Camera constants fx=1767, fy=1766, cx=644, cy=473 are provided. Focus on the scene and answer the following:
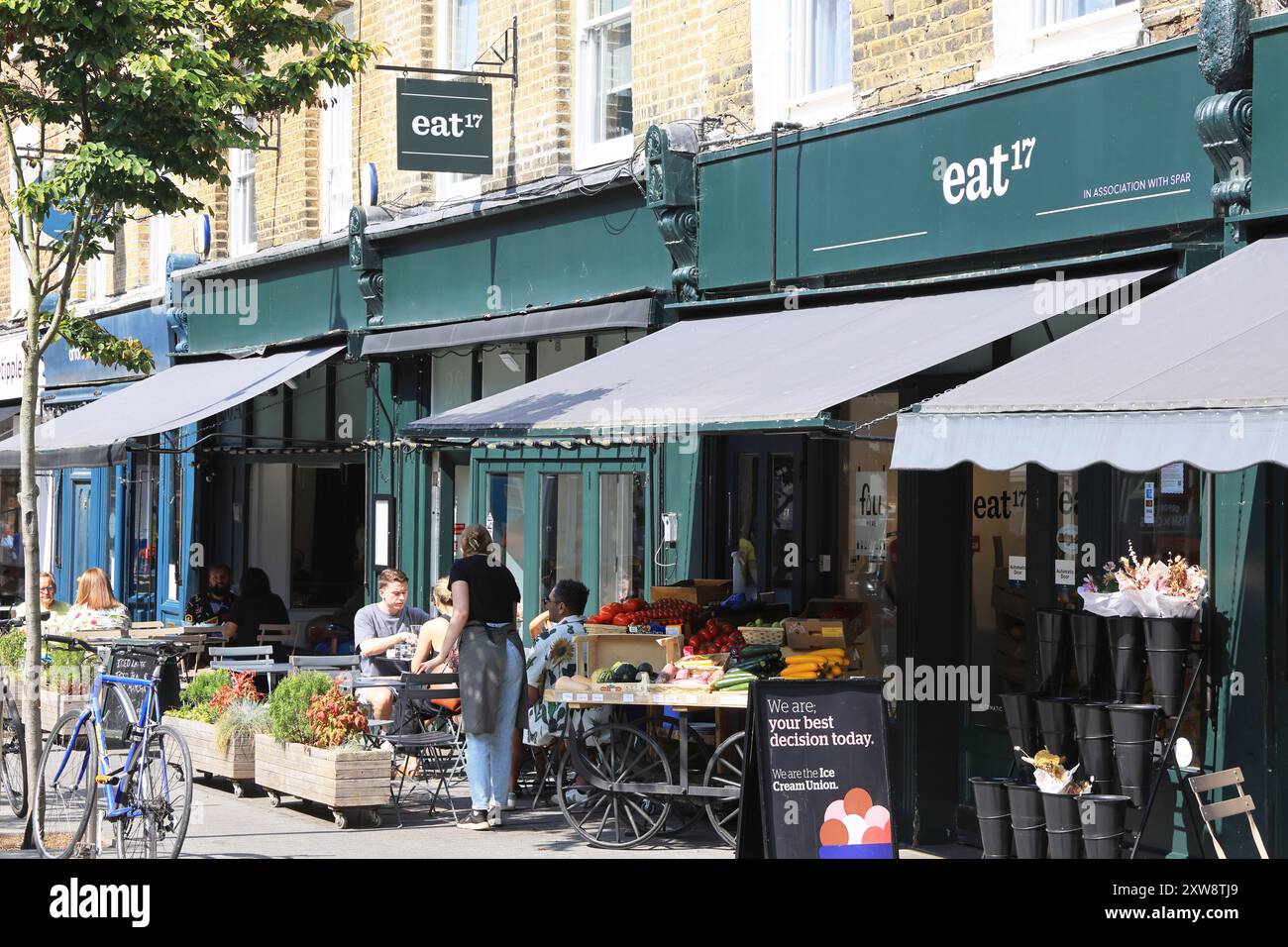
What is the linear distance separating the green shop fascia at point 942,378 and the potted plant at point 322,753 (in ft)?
5.81

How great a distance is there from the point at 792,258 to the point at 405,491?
5.68 metres

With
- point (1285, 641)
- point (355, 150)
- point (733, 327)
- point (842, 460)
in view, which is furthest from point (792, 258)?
point (355, 150)

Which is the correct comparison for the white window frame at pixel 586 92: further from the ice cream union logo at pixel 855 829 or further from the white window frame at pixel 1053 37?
the ice cream union logo at pixel 855 829

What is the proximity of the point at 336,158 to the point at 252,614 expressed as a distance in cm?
465

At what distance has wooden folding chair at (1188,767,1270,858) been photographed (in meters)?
8.03

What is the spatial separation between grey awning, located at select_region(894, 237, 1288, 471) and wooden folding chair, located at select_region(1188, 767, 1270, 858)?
6.41 feet

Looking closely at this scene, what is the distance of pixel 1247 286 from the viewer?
7957mm

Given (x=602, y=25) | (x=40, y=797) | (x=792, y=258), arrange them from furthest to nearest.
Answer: (x=602, y=25) < (x=792, y=258) < (x=40, y=797)

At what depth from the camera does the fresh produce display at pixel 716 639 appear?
34.8ft

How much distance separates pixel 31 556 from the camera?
9562 millimetres

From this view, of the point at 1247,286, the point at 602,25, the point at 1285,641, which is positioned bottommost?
the point at 1285,641

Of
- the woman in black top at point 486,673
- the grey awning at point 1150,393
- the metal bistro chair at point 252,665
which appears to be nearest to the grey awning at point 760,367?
the grey awning at point 1150,393

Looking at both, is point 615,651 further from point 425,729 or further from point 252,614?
point 252,614

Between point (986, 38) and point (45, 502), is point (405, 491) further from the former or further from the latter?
point (45, 502)
